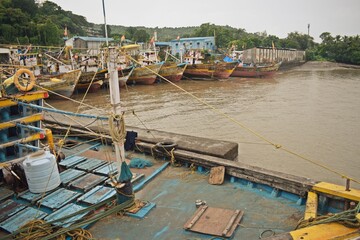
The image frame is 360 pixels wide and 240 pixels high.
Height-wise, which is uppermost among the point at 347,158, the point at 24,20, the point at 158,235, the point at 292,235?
the point at 24,20

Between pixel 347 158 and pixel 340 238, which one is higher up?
pixel 340 238

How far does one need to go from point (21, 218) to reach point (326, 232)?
378 centimetres

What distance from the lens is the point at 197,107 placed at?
1778 centimetres

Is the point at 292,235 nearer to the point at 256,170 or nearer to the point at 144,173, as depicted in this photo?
the point at 256,170

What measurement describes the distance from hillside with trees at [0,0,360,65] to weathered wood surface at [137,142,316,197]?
30.1 meters

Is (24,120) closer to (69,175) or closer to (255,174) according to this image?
(69,175)

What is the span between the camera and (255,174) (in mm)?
4547

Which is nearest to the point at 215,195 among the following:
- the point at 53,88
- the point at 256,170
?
the point at 256,170

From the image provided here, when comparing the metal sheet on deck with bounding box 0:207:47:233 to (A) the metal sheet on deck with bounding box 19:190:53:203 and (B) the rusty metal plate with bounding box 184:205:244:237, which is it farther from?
(B) the rusty metal plate with bounding box 184:205:244:237

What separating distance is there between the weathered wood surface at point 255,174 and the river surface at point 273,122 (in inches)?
29.9

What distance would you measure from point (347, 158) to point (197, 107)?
994cm

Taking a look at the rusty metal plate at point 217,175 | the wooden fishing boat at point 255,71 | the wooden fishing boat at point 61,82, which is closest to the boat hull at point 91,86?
the wooden fishing boat at point 61,82

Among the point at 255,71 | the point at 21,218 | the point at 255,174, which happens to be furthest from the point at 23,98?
the point at 255,71

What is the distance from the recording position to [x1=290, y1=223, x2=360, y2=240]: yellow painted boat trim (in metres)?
2.83
